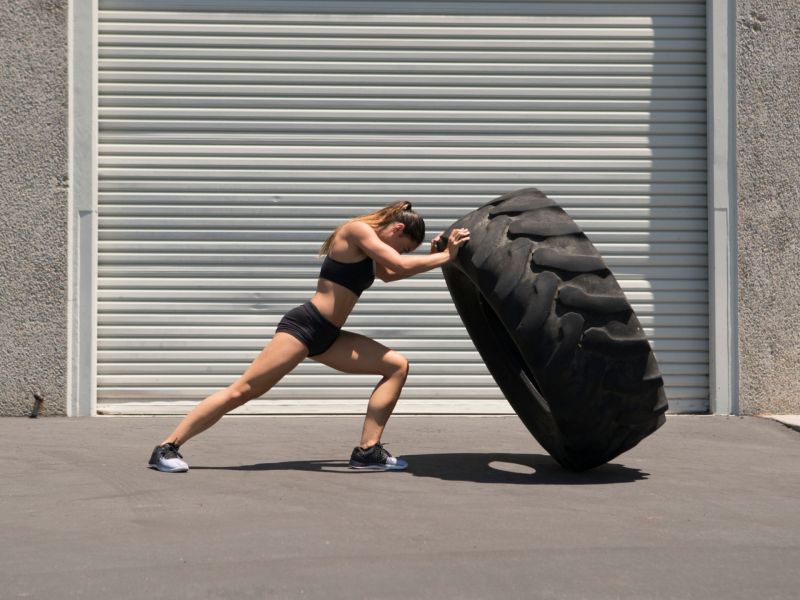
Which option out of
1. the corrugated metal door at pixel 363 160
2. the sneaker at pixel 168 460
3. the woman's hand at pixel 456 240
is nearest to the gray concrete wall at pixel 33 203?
the corrugated metal door at pixel 363 160

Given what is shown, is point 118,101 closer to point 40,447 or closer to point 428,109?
point 428,109

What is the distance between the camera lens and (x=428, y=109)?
9.35 m

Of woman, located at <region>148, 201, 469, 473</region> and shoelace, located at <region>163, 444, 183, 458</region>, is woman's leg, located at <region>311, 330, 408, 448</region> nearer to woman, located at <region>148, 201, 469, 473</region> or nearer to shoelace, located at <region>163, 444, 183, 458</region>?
woman, located at <region>148, 201, 469, 473</region>

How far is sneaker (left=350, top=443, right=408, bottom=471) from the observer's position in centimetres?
596

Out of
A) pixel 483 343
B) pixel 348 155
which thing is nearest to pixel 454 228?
pixel 483 343

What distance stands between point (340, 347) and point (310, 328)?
21cm

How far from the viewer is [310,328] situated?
5902 mm

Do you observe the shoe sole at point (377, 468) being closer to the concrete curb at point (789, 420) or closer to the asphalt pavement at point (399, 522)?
the asphalt pavement at point (399, 522)

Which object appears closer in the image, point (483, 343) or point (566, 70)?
point (483, 343)

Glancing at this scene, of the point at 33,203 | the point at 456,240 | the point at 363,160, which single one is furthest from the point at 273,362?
the point at 33,203

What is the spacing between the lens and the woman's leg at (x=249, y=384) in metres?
5.88

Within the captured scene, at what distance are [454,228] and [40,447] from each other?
10.3ft

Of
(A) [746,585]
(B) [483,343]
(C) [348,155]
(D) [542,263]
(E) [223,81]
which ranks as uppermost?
(E) [223,81]

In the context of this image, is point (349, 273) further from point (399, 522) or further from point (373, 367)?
point (399, 522)
